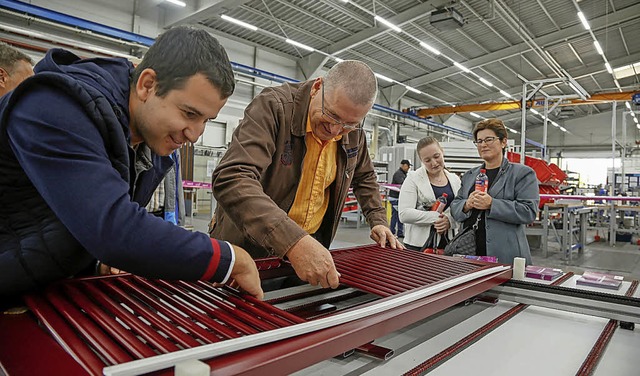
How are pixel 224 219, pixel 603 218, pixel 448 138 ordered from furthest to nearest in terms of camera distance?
pixel 448 138, pixel 603 218, pixel 224 219

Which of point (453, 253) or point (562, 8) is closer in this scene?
point (453, 253)

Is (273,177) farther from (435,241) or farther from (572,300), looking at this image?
(435,241)

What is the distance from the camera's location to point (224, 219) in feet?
5.77

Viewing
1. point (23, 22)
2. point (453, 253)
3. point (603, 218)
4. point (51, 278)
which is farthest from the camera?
point (603, 218)

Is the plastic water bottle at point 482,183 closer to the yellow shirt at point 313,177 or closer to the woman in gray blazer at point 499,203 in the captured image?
the woman in gray blazer at point 499,203

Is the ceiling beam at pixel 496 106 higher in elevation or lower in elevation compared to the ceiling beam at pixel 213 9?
lower

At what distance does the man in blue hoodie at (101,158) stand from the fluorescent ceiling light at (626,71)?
16801 millimetres

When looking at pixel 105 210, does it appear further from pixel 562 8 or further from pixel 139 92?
pixel 562 8

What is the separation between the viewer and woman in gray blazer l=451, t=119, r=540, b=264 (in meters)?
2.31

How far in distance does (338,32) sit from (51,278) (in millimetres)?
10289

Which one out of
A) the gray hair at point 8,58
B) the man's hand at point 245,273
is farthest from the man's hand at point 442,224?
the gray hair at point 8,58

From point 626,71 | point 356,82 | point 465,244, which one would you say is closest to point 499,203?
point 465,244

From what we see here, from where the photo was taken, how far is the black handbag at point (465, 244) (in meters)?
2.39

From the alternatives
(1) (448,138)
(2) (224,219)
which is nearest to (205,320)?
(2) (224,219)
